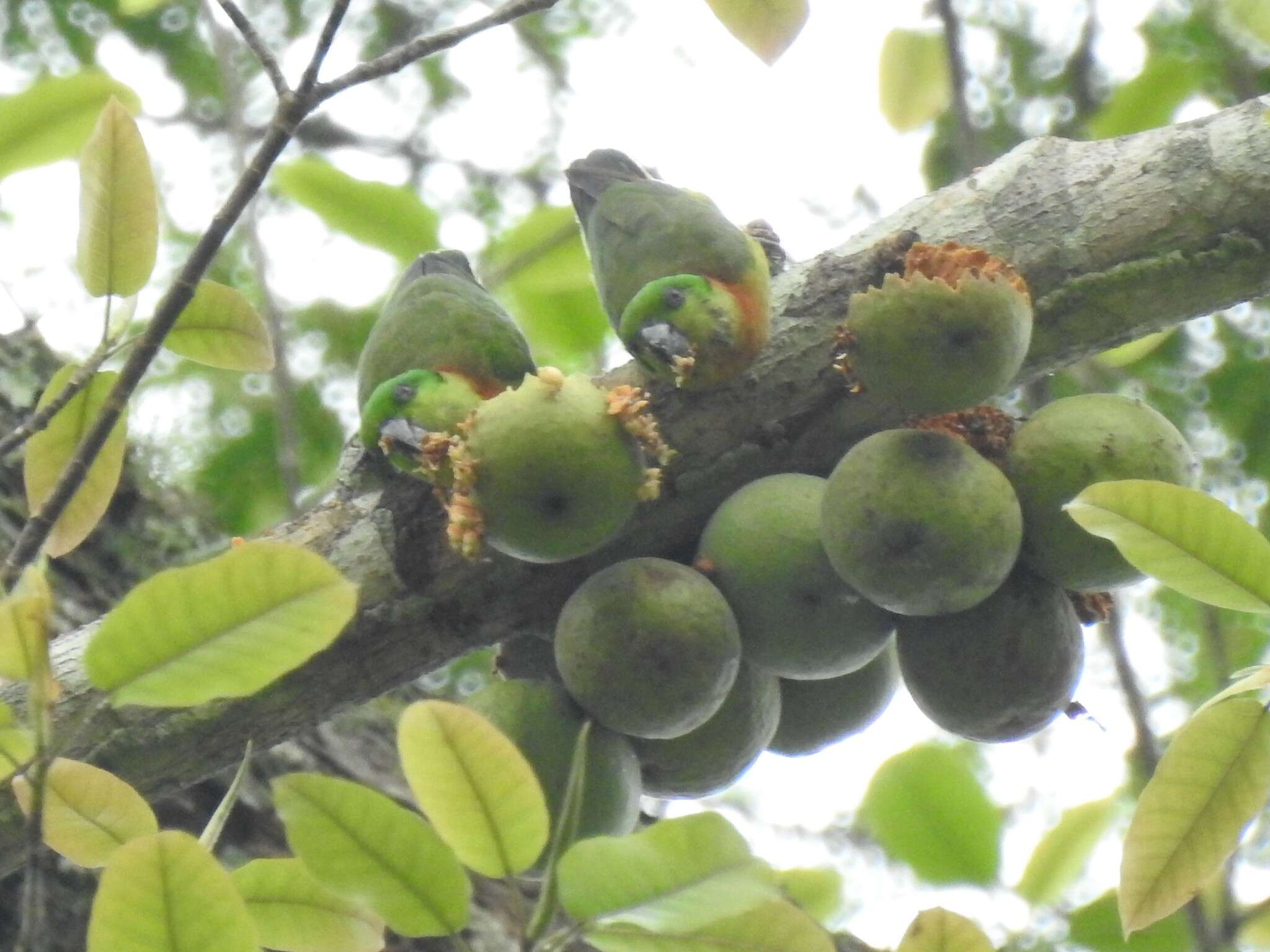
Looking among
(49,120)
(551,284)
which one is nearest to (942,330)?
(551,284)

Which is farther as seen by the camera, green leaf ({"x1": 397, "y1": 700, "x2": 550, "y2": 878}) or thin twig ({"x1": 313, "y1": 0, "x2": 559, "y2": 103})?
thin twig ({"x1": 313, "y1": 0, "x2": 559, "y2": 103})

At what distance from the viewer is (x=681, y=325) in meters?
1.66

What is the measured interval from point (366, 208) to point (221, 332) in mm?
968

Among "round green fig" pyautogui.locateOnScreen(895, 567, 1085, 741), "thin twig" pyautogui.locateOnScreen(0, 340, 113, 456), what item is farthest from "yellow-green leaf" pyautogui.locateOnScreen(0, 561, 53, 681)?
"round green fig" pyautogui.locateOnScreen(895, 567, 1085, 741)

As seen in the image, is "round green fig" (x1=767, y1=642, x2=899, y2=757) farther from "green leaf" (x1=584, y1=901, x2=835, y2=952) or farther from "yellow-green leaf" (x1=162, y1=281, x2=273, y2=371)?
"yellow-green leaf" (x1=162, y1=281, x2=273, y2=371)

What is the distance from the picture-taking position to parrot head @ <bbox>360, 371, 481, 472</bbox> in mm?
1726

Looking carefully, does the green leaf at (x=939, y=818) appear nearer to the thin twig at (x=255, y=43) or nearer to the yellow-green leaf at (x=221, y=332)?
the yellow-green leaf at (x=221, y=332)

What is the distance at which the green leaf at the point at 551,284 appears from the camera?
2.88m

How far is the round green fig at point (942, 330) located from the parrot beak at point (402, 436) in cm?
53

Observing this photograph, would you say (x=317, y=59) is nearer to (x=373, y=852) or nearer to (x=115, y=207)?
(x=115, y=207)

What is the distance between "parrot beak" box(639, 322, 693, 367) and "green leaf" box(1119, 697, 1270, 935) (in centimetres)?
68

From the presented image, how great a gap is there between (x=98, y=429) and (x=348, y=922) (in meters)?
0.60

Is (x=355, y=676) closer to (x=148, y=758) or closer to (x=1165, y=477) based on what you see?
(x=148, y=758)

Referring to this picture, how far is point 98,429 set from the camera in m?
1.54
